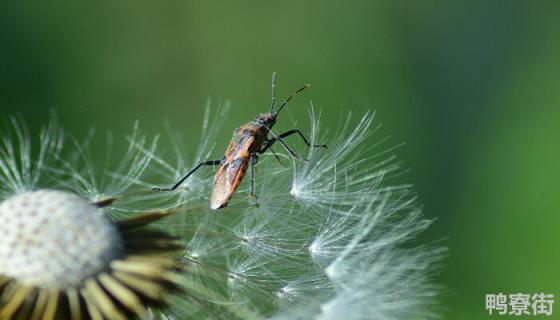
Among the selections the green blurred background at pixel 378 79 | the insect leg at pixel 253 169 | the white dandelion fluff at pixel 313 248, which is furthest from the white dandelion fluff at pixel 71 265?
the green blurred background at pixel 378 79

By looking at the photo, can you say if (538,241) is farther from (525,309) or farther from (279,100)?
(279,100)

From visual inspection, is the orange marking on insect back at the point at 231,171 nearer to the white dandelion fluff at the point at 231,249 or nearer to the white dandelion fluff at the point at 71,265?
the white dandelion fluff at the point at 231,249

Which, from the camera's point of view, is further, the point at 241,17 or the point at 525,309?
the point at 241,17

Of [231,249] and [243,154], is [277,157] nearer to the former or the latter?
[243,154]

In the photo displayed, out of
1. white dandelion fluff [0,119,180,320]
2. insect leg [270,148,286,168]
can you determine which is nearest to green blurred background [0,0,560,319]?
insect leg [270,148,286,168]

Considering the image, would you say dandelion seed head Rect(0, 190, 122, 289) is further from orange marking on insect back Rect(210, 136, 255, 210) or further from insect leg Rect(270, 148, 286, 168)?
insect leg Rect(270, 148, 286, 168)

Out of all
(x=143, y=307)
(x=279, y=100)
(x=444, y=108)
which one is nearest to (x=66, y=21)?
(x=279, y=100)

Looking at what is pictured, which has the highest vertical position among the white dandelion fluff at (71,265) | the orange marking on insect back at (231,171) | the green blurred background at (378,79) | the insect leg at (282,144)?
Answer: the green blurred background at (378,79)
